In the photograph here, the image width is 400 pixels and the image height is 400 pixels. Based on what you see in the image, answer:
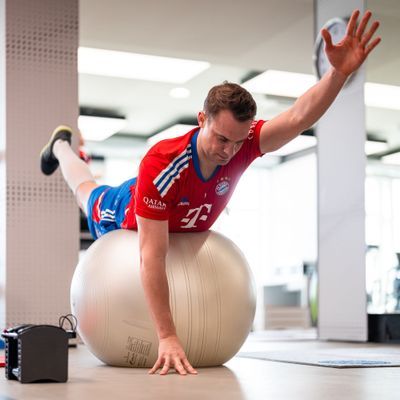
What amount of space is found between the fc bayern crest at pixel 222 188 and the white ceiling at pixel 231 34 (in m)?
2.49

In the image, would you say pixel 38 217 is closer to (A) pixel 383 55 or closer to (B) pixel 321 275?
(B) pixel 321 275

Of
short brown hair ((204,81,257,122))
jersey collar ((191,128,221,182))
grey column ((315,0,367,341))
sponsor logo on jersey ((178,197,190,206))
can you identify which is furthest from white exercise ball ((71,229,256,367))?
grey column ((315,0,367,341))

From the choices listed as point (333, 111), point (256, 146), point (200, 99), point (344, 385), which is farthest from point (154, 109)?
point (344, 385)

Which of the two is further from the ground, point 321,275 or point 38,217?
point 38,217

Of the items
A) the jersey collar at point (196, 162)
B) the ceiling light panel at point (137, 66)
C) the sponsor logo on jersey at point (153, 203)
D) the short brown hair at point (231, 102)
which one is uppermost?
the ceiling light panel at point (137, 66)

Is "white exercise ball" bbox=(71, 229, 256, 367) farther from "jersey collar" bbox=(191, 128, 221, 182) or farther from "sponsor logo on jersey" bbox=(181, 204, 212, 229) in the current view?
"jersey collar" bbox=(191, 128, 221, 182)

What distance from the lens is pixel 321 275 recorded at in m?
5.03

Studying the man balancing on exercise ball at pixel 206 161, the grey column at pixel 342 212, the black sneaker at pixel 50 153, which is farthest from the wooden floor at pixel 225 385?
the grey column at pixel 342 212

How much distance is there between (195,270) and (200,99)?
5.22 meters

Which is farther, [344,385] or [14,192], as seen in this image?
[14,192]

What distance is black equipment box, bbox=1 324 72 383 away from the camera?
1955 millimetres

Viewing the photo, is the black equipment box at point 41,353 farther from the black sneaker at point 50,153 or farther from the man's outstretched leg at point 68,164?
the black sneaker at point 50,153

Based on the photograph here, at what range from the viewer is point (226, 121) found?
6.88ft

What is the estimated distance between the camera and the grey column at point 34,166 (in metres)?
4.00
